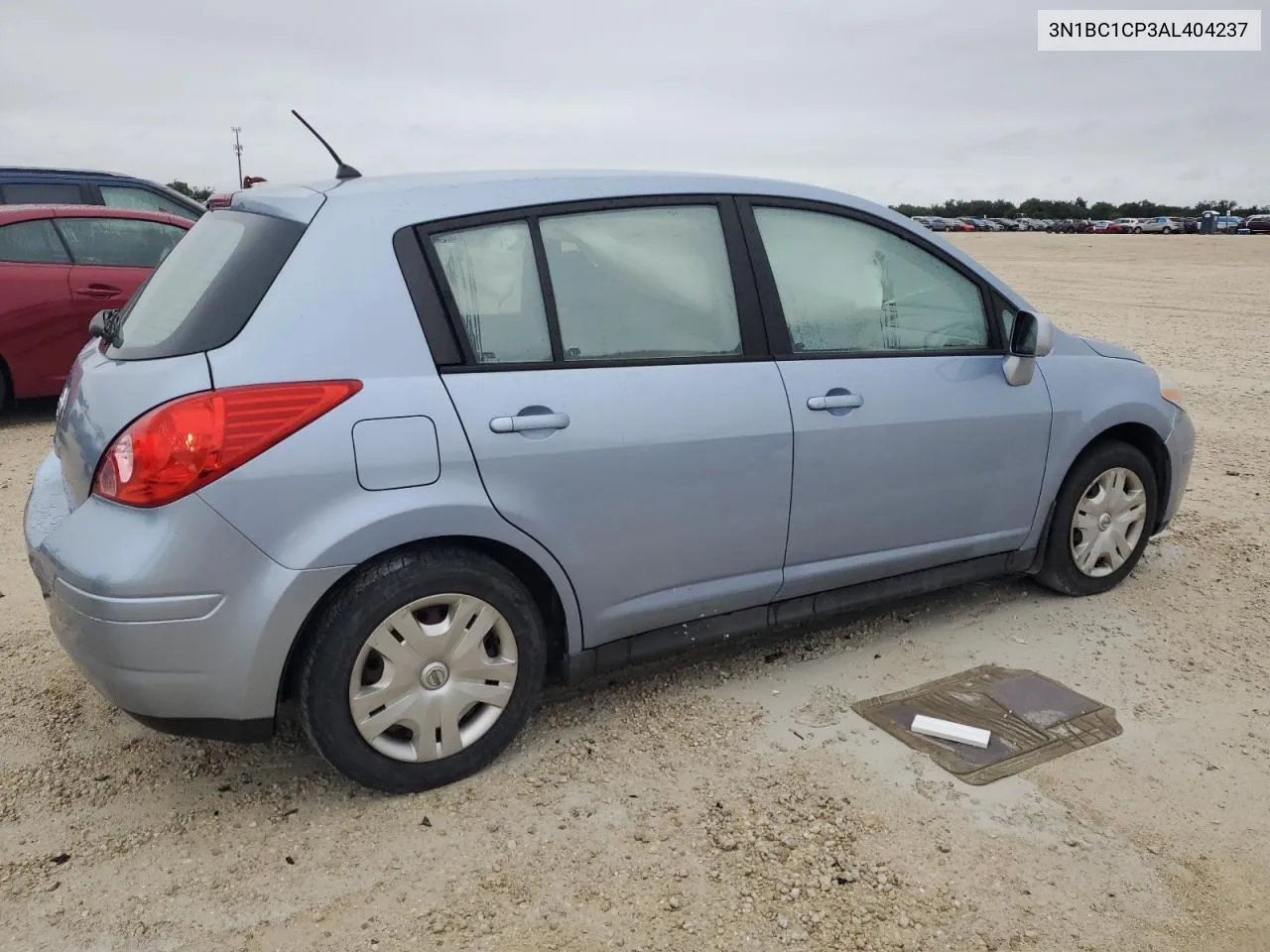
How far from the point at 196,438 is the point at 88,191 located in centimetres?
958

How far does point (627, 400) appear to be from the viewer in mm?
3127

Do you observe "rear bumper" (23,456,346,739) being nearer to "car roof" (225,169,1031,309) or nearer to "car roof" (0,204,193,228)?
"car roof" (225,169,1031,309)

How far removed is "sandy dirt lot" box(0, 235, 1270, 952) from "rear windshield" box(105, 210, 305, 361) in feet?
4.15

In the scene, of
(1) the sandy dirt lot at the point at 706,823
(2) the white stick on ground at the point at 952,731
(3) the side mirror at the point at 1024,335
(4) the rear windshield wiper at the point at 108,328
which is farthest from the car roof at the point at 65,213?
(2) the white stick on ground at the point at 952,731

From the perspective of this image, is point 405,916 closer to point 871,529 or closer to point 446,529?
point 446,529

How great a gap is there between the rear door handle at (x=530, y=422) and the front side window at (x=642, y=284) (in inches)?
8.4

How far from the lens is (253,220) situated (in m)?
3.04

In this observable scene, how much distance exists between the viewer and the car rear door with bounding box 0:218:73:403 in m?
7.53

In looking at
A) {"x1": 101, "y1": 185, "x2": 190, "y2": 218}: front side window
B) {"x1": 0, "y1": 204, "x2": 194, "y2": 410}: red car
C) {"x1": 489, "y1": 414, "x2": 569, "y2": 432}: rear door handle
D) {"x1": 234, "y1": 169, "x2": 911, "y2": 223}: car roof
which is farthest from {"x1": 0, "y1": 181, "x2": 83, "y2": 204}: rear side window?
{"x1": 489, "y1": 414, "x2": 569, "y2": 432}: rear door handle

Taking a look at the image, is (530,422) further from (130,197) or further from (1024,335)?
(130,197)

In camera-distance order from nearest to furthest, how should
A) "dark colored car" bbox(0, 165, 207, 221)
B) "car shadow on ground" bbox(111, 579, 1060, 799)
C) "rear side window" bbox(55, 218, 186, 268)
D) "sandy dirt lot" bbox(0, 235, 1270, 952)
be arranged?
1. "sandy dirt lot" bbox(0, 235, 1270, 952)
2. "car shadow on ground" bbox(111, 579, 1060, 799)
3. "rear side window" bbox(55, 218, 186, 268)
4. "dark colored car" bbox(0, 165, 207, 221)

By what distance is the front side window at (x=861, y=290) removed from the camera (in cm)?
357

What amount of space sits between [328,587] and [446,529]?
0.33 metres

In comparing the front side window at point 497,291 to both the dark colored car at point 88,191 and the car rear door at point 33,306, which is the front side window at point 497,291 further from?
the dark colored car at point 88,191
